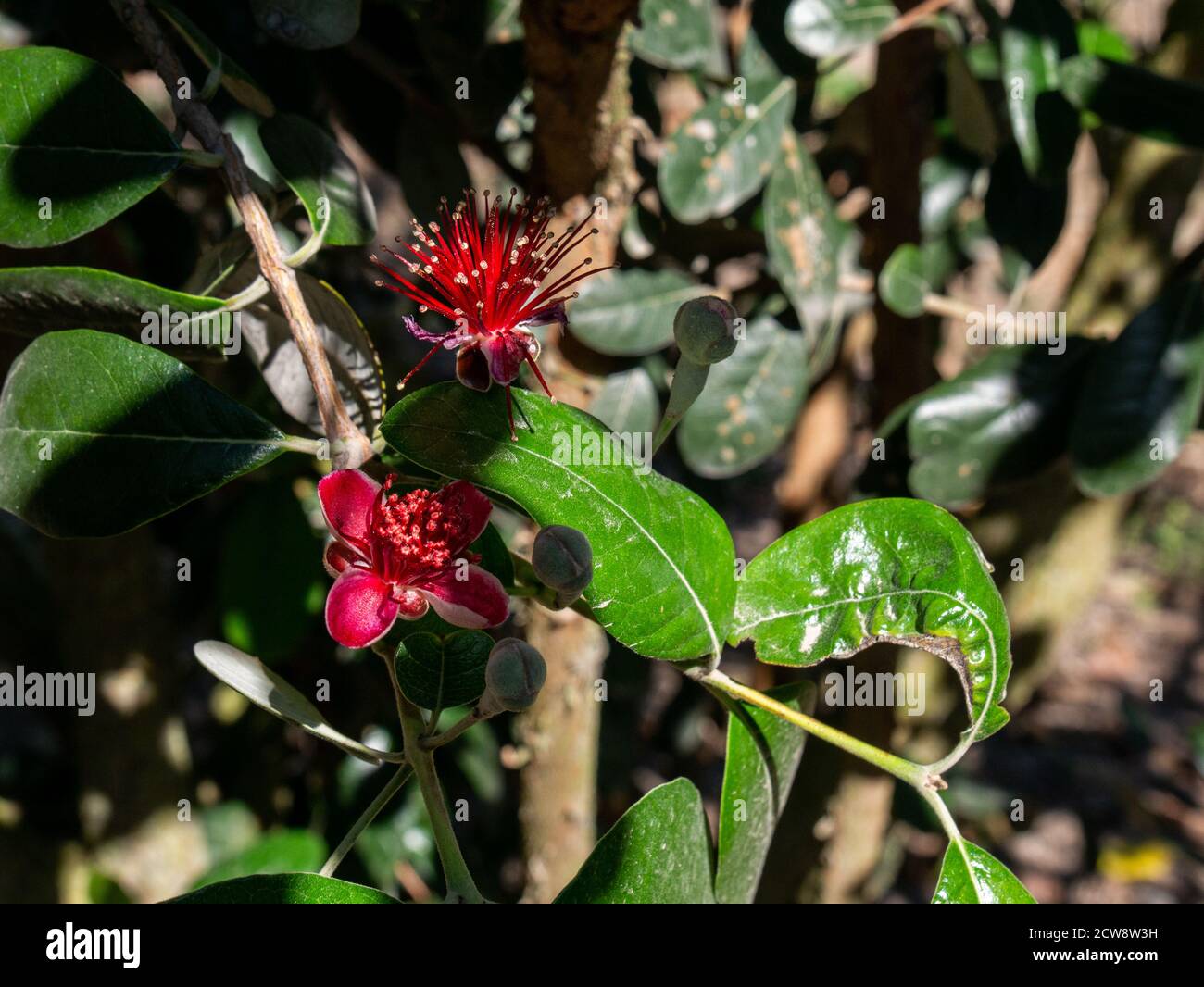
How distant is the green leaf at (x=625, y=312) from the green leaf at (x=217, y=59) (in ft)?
1.32

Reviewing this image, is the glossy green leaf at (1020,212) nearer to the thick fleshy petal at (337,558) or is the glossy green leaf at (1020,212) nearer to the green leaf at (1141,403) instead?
the green leaf at (1141,403)

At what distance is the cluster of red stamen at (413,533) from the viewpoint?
63 centimetres

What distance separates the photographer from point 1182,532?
128 inches

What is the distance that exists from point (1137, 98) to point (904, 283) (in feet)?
0.91

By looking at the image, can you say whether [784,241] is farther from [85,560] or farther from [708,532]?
[85,560]

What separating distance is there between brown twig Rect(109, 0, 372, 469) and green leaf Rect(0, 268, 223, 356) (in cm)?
5

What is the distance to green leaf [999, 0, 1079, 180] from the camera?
1006 mm

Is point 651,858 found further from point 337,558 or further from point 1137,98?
point 1137,98

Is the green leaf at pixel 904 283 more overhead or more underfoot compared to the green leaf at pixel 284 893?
more overhead

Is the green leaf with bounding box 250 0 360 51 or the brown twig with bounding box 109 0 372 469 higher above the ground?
the green leaf with bounding box 250 0 360 51

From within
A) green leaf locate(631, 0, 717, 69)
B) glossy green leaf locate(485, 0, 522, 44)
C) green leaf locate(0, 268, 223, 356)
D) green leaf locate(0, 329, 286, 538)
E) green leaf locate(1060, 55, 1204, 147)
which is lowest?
green leaf locate(0, 329, 286, 538)

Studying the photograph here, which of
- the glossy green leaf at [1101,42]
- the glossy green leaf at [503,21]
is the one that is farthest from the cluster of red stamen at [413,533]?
the glossy green leaf at [1101,42]

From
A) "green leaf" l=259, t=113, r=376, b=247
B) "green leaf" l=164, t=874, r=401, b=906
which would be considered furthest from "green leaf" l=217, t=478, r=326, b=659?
"green leaf" l=164, t=874, r=401, b=906

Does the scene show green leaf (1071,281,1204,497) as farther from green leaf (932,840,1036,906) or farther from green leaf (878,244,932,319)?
green leaf (932,840,1036,906)
